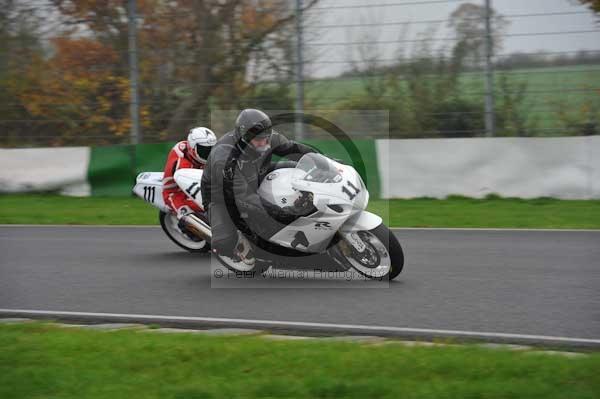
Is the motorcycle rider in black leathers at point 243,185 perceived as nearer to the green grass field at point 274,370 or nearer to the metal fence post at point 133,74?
the green grass field at point 274,370

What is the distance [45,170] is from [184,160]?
20.1 ft

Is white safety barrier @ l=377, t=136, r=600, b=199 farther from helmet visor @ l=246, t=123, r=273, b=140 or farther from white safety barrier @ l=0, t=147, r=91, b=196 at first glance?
helmet visor @ l=246, t=123, r=273, b=140

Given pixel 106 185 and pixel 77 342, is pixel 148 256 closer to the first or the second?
pixel 77 342

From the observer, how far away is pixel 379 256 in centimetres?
739

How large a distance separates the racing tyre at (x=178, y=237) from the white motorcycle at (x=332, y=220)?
2086 mm

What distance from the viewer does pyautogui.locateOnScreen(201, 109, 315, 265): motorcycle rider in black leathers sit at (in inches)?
295

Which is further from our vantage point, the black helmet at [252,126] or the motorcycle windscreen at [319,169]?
the black helmet at [252,126]

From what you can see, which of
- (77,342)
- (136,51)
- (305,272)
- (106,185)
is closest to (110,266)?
(305,272)

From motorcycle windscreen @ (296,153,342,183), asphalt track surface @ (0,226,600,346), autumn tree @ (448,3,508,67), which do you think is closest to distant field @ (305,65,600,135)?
autumn tree @ (448,3,508,67)

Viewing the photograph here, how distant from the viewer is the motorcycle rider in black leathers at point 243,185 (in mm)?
7504

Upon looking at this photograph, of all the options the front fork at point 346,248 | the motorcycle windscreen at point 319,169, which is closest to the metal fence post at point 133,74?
the motorcycle windscreen at point 319,169

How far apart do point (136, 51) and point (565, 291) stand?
32.1 ft

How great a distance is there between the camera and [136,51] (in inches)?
587

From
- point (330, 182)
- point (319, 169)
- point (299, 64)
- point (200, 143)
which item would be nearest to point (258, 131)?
point (319, 169)
